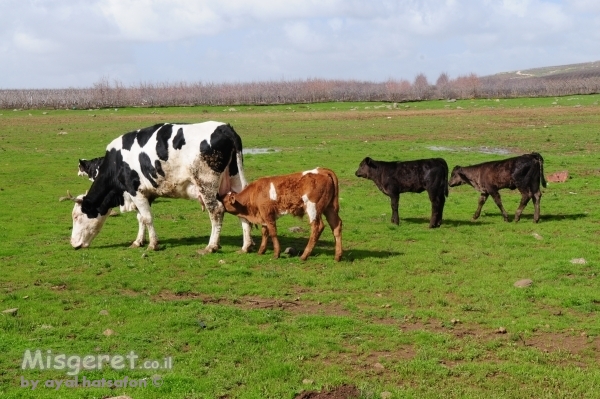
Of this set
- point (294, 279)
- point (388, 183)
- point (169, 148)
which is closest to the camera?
point (294, 279)

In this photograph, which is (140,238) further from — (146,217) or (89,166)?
(89,166)

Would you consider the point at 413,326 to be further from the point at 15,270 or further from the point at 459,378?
the point at 15,270

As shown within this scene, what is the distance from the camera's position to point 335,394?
699 centimetres

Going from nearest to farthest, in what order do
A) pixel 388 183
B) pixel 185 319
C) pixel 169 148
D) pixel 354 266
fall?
pixel 185 319
pixel 354 266
pixel 169 148
pixel 388 183

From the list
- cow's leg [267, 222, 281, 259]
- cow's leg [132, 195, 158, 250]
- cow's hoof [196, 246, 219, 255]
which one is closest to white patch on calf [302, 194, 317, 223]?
cow's leg [267, 222, 281, 259]

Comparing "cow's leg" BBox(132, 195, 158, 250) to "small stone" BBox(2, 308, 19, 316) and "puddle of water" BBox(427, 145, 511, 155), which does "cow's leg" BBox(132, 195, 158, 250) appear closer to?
"small stone" BBox(2, 308, 19, 316)

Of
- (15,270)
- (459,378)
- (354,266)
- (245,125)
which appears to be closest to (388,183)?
(354,266)

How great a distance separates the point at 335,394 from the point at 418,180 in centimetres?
974

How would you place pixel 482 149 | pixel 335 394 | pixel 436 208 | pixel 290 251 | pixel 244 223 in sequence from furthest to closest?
pixel 482 149 → pixel 436 208 → pixel 244 223 → pixel 290 251 → pixel 335 394

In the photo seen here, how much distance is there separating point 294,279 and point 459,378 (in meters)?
4.47

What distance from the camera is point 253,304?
34.3 ft

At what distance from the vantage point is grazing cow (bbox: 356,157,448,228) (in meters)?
15.9

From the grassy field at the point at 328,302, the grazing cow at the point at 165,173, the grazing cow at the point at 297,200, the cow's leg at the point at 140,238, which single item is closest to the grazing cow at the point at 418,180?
the grassy field at the point at 328,302

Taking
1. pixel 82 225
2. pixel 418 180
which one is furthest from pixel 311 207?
pixel 82 225
